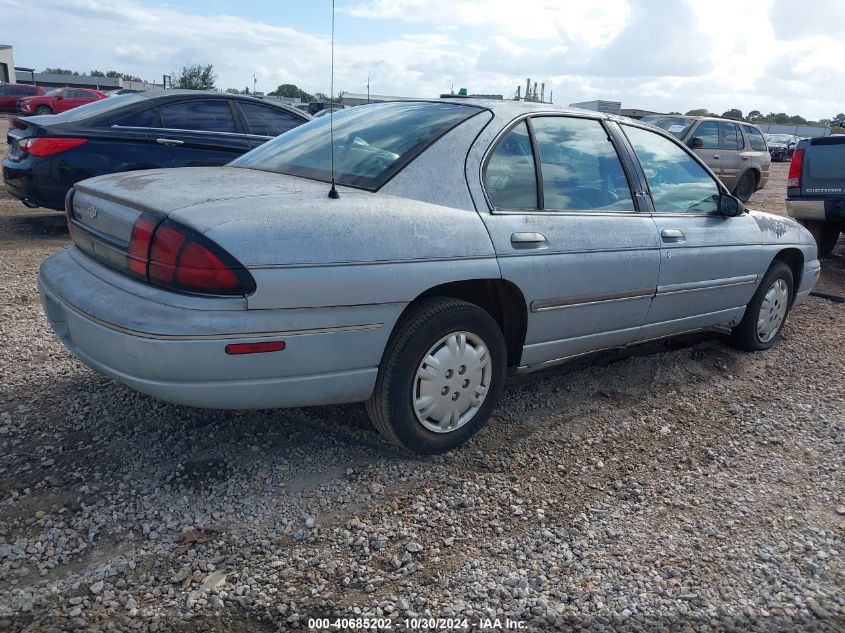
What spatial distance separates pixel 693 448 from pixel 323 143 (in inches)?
94.2

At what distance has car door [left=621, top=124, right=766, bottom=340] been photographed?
4.05 meters

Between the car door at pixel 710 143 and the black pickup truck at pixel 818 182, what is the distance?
5262 mm

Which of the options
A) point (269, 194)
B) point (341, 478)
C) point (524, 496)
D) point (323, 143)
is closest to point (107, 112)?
point (323, 143)

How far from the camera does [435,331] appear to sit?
297 centimetres

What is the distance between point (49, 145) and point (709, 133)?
11.5 m

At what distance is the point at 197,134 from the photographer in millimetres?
7258

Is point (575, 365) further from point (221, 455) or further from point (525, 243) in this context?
point (221, 455)

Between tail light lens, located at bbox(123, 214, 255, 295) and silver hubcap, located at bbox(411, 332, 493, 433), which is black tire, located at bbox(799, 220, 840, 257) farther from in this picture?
tail light lens, located at bbox(123, 214, 255, 295)

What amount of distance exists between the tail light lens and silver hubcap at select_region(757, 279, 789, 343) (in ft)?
12.6

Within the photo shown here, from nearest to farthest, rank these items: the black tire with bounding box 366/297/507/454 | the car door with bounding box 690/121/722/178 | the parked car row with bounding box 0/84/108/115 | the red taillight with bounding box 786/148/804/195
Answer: the black tire with bounding box 366/297/507/454, the red taillight with bounding box 786/148/804/195, the car door with bounding box 690/121/722/178, the parked car row with bounding box 0/84/108/115

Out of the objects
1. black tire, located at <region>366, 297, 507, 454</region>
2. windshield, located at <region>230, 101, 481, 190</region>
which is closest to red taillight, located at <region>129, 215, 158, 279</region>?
windshield, located at <region>230, 101, 481, 190</region>

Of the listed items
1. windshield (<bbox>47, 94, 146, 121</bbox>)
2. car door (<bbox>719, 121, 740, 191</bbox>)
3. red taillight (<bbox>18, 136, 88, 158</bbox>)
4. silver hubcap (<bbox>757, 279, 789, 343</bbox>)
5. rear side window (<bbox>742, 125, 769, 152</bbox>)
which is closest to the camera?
silver hubcap (<bbox>757, 279, 789, 343</bbox>)

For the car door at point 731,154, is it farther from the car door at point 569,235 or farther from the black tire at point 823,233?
the car door at point 569,235

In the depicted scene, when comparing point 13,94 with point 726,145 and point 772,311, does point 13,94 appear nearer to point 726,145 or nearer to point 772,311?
point 726,145
